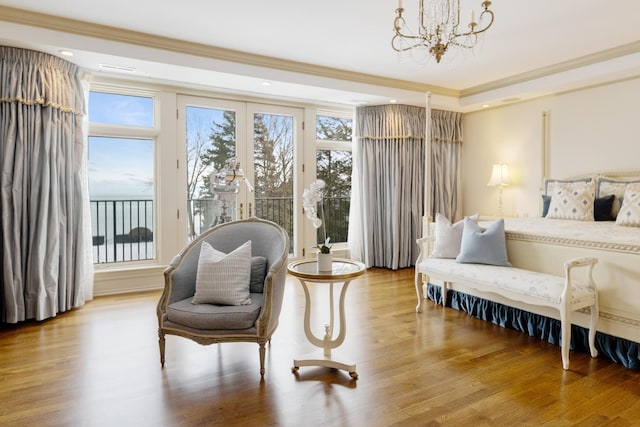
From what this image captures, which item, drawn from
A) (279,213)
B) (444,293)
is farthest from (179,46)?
(444,293)

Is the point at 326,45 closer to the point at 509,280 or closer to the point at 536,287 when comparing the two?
the point at 509,280

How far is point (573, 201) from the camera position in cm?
422

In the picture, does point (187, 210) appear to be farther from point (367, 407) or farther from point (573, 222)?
point (573, 222)

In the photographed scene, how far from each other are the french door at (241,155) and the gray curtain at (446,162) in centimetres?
211

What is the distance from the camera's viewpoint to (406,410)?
2119 millimetres

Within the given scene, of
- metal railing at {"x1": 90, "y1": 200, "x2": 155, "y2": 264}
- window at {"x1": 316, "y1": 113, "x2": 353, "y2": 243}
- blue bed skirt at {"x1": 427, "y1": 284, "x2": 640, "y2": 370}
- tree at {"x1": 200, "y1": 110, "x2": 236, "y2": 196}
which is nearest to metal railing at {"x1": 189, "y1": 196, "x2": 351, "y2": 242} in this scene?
window at {"x1": 316, "y1": 113, "x2": 353, "y2": 243}

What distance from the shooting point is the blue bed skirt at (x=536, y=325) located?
8.71ft

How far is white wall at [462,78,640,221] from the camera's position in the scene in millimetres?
4500

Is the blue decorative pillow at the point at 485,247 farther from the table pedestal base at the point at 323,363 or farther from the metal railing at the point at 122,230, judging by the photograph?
the metal railing at the point at 122,230

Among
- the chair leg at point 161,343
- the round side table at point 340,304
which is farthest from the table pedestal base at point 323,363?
the chair leg at point 161,343

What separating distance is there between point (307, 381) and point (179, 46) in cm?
331

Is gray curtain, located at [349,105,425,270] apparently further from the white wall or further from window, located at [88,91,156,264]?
window, located at [88,91,156,264]

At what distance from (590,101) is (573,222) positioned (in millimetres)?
1783

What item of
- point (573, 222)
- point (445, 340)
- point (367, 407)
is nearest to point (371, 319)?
point (445, 340)
